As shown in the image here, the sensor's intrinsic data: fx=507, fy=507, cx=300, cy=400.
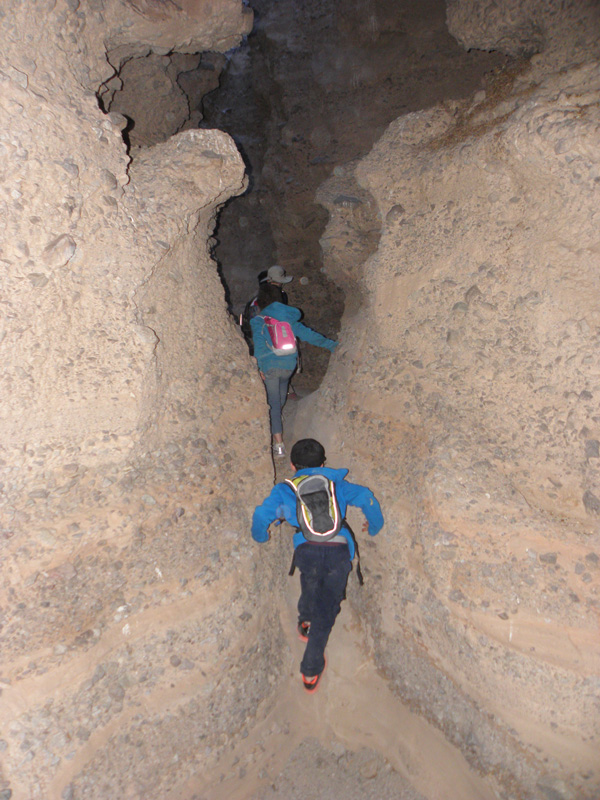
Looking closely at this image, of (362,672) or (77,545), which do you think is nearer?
(77,545)

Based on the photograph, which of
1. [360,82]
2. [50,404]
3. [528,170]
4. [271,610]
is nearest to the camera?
[50,404]

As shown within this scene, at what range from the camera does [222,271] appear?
5586 mm

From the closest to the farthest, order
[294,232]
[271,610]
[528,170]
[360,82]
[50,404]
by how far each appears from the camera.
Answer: [50,404] < [528,170] < [271,610] < [360,82] < [294,232]

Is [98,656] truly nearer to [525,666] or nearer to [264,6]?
[525,666]

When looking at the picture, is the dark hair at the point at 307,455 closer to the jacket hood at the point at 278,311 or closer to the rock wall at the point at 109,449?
the rock wall at the point at 109,449

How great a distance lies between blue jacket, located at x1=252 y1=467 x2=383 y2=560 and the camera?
8.66 feet

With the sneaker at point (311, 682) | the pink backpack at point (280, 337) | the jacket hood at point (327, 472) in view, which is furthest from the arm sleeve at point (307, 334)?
the sneaker at point (311, 682)

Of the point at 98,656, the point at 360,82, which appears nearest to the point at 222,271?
the point at 360,82

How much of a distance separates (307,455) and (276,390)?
36.3 inches

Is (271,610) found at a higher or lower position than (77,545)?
lower

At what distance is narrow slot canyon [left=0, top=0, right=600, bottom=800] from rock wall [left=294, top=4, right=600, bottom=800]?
Result: 12 millimetres

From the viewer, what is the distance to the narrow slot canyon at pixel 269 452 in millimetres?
2180

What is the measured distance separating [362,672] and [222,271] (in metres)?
4.19

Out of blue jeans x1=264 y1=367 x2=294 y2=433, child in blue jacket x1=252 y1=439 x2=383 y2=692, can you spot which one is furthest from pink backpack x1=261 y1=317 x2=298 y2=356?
child in blue jacket x1=252 y1=439 x2=383 y2=692
